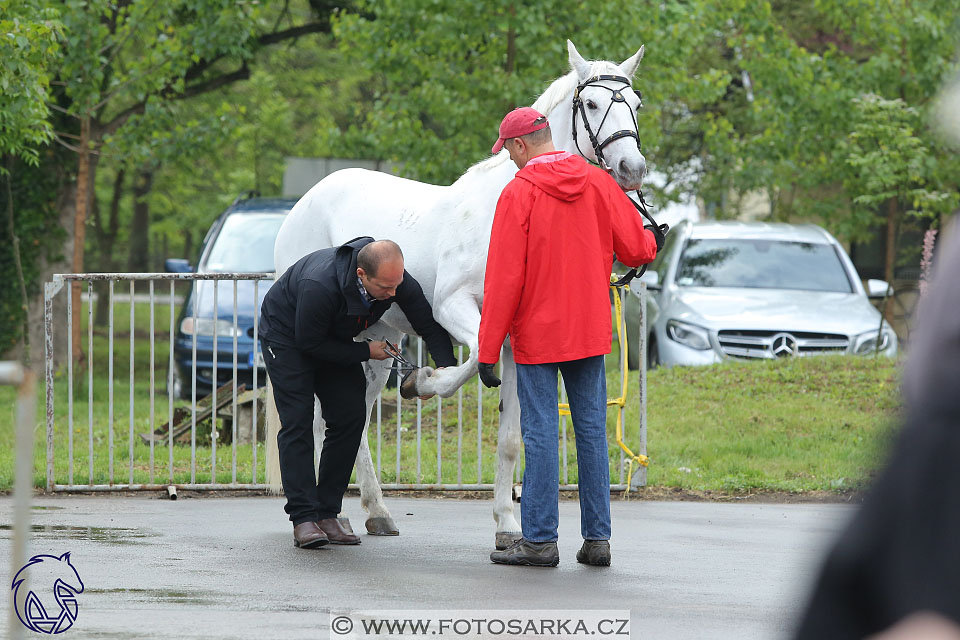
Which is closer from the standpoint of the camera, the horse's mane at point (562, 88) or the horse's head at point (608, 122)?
the horse's head at point (608, 122)

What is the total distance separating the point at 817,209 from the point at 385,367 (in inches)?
486

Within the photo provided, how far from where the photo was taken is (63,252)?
59.5 feet

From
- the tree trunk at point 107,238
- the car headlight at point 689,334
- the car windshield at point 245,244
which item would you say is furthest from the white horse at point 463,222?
the tree trunk at point 107,238

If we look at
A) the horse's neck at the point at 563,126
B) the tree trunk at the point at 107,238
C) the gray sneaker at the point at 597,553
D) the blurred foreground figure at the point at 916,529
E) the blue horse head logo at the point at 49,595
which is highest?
the horse's neck at the point at 563,126

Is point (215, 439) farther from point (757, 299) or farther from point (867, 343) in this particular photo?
point (867, 343)

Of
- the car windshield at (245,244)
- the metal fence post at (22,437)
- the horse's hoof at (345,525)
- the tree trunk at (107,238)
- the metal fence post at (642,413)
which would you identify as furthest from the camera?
the tree trunk at (107,238)

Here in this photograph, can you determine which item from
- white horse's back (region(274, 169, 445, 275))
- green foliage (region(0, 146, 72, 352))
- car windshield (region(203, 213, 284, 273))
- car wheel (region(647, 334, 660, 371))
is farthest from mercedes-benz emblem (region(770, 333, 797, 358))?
green foliage (region(0, 146, 72, 352))

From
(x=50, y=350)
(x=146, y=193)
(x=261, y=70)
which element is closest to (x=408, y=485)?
(x=50, y=350)

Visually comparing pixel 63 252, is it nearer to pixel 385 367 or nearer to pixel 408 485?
pixel 408 485

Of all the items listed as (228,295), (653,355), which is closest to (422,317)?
(228,295)

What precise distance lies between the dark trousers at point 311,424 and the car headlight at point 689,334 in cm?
675

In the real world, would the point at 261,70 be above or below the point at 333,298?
above

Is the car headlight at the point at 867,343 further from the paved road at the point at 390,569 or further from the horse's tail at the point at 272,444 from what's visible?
the horse's tail at the point at 272,444

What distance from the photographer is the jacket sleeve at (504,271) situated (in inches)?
239
